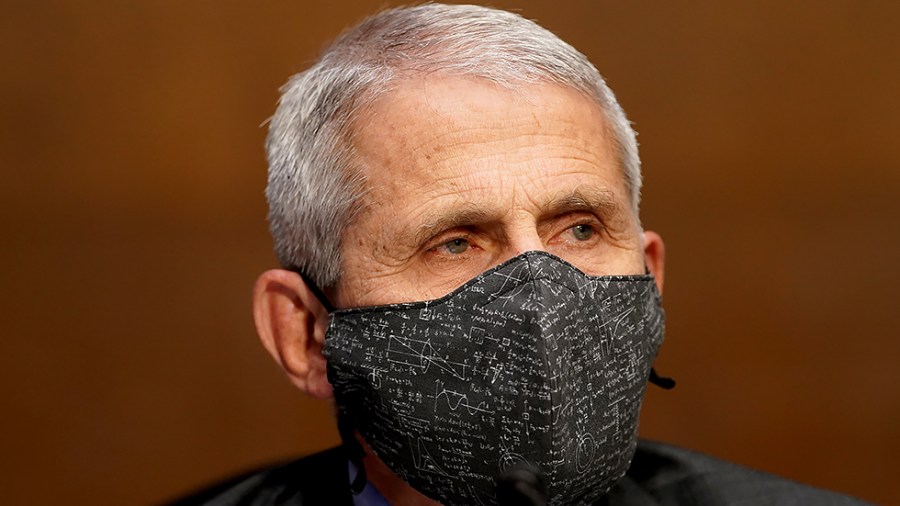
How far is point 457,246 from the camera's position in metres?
1.51

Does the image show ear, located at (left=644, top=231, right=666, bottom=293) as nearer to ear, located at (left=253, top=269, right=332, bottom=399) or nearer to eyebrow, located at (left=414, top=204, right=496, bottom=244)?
eyebrow, located at (left=414, top=204, right=496, bottom=244)

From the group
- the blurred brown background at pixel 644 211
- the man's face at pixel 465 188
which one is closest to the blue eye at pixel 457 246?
the man's face at pixel 465 188

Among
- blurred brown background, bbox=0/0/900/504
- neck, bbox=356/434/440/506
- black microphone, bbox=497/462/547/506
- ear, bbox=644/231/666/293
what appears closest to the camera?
black microphone, bbox=497/462/547/506

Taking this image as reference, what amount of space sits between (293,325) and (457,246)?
341 mm

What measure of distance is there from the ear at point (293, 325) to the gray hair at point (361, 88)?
37mm

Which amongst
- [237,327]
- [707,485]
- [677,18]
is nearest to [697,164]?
[677,18]

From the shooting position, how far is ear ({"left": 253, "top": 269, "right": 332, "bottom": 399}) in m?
1.64

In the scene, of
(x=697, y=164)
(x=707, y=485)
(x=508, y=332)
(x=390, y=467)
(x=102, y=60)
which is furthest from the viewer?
(x=697, y=164)

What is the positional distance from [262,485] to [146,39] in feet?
4.05

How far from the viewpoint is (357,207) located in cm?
153

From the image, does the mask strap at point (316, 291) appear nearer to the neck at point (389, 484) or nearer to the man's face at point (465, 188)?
the man's face at point (465, 188)

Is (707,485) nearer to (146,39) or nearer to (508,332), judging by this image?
(508,332)

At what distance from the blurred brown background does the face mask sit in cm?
128

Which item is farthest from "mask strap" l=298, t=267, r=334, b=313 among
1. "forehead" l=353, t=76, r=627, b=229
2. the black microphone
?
the black microphone
